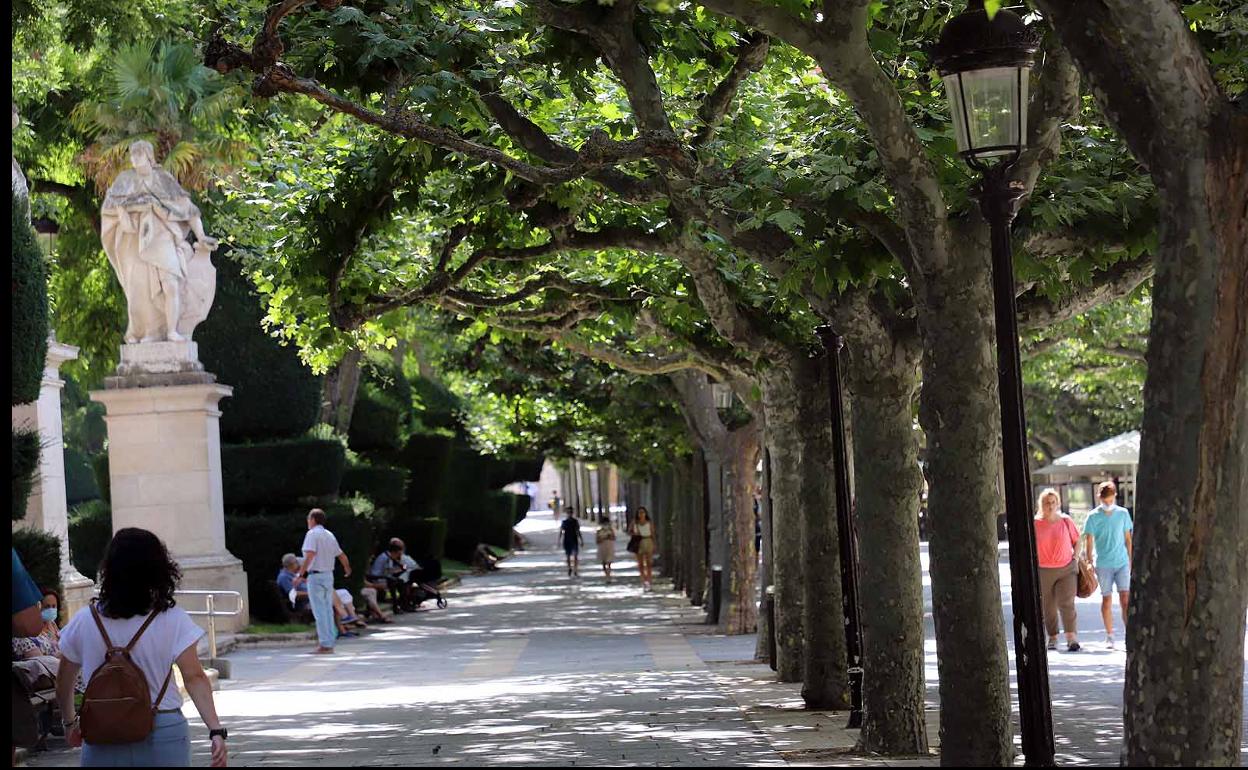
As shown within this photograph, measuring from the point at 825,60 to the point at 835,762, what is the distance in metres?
4.38

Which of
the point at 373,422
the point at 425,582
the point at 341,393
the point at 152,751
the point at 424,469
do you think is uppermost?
the point at 341,393

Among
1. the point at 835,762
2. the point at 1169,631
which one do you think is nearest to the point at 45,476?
the point at 835,762

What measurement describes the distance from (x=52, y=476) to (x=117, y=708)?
1273 cm

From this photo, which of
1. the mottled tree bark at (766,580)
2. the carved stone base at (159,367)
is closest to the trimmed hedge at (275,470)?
the carved stone base at (159,367)

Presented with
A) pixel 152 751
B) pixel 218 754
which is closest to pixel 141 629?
pixel 152 751

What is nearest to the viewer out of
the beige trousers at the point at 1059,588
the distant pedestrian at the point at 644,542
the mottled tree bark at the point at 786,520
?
the mottled tree bark at the point at 786,520

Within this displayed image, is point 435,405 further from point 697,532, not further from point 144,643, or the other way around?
point 144,643

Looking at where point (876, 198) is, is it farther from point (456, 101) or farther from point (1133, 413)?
point (1133, 413)

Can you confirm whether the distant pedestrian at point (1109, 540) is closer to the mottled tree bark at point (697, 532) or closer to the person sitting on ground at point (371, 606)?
the mottled tree bark at point (697, 532)

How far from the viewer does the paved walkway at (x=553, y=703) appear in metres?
11.5

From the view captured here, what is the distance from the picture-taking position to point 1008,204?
29.2 feet

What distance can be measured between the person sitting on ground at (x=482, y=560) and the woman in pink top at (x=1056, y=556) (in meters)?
34.9

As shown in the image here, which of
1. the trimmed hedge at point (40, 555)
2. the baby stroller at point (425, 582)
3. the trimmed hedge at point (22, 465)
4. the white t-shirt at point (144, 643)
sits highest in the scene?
the trimmed hedge at point (22, 465)

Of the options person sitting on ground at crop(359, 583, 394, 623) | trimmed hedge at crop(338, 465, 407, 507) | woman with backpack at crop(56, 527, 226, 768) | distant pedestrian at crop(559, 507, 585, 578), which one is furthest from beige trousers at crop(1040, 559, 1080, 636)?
distant pedestrian at crop(559, 507, 585, 578)
